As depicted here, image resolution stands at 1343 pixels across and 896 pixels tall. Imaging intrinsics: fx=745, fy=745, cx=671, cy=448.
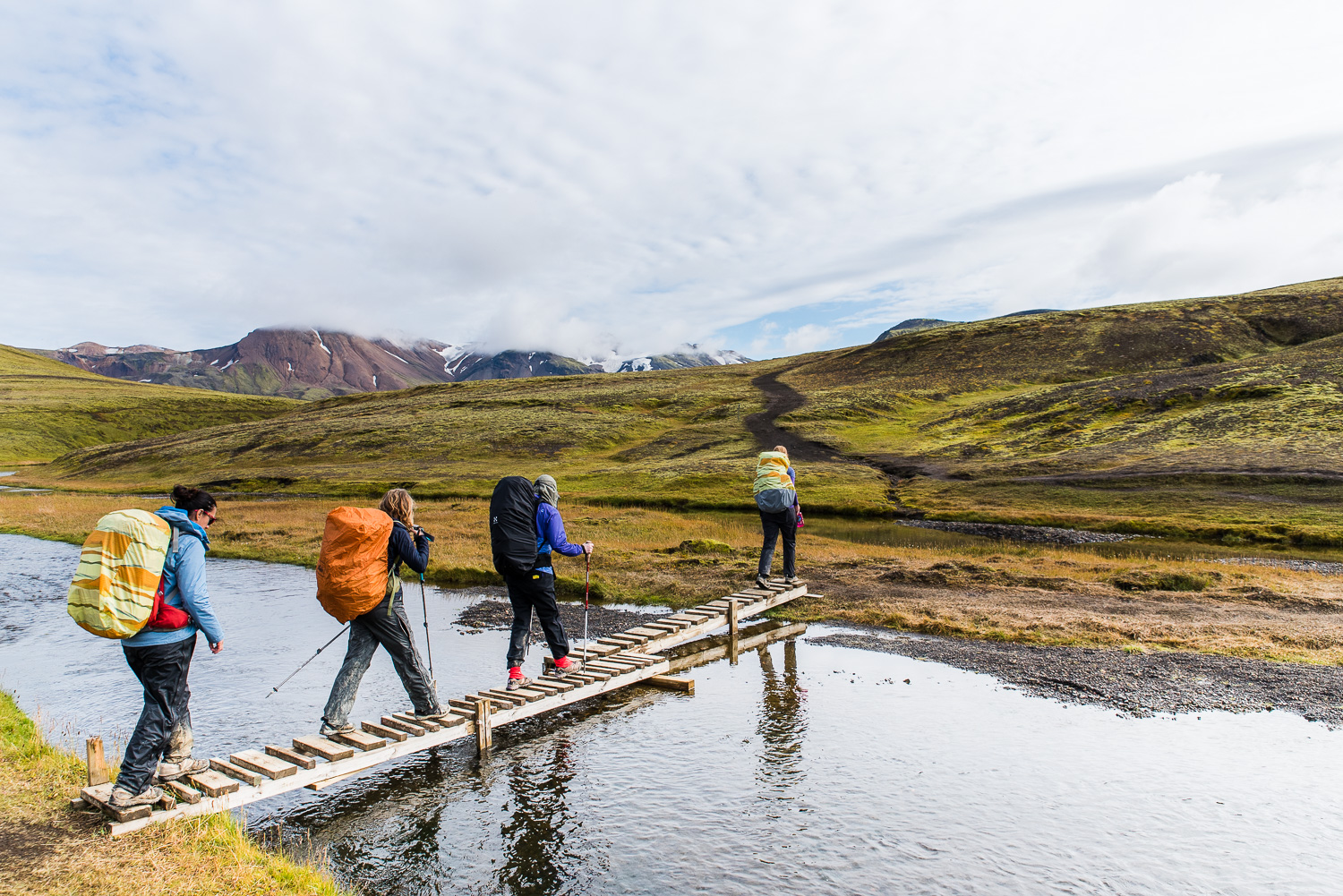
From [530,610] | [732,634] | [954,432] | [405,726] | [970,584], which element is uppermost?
[954,432]

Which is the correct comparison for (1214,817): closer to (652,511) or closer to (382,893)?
(382,893)

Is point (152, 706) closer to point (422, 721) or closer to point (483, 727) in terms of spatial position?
point (422, 721)

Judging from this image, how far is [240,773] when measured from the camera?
9.66 m

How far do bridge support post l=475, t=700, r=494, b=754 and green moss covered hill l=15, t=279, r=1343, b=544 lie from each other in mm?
42081

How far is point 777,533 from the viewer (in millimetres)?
22500

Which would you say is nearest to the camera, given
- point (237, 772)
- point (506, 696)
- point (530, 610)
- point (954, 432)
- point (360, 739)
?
point (237, 772)

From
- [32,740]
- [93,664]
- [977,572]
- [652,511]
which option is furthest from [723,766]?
[652,511]

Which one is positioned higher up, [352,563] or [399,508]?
[399,508]

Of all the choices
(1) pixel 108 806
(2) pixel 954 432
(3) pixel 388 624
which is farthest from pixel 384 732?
(2) pixel 954 432

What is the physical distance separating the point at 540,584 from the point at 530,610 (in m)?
0.65

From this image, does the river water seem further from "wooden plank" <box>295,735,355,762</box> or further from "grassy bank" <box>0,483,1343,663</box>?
"grassy bank" <box>0,483,1343,663</box>

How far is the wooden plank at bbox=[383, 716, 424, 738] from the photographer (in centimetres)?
1152

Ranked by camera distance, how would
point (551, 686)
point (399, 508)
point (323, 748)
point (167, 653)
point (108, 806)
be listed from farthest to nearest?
point (551, 686) → point (399, 508) → point (323, 748) → point (167, 653) → point (108, 806)

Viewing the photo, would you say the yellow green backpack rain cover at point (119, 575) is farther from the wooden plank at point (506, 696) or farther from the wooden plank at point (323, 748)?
the wooden plank at point (506, 696)
